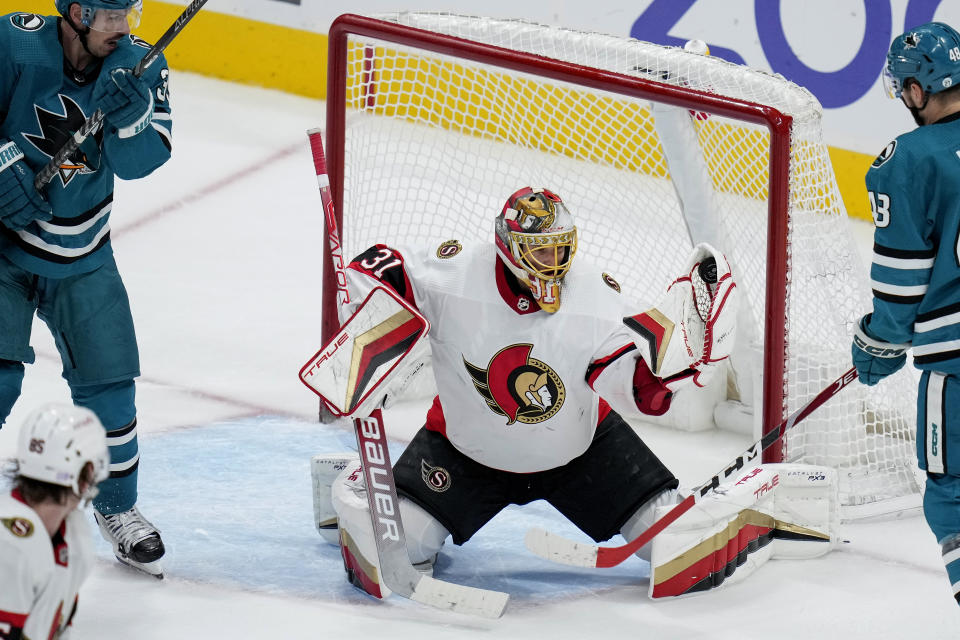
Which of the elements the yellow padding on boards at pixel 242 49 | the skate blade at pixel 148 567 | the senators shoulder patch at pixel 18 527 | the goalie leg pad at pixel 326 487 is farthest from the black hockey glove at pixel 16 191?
the yellow padding on boards at pixel 242 49

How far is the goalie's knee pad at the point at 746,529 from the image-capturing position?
11.3 feet

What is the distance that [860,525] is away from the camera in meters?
3.90

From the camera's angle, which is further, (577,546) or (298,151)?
(298,151)

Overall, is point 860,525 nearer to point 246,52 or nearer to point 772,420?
point 772,420

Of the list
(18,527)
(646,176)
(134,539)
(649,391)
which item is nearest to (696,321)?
(649,391)

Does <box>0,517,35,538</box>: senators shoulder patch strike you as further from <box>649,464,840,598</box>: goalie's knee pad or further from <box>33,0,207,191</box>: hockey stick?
<box>649,464,840,598</box>: goalie's knee pad

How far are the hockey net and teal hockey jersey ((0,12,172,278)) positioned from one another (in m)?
1.05

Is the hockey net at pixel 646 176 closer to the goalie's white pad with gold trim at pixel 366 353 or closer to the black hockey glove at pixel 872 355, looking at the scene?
the black hockey glove at pixel 872 355

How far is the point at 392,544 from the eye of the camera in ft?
11.3

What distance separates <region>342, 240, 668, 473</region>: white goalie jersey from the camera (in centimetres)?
338

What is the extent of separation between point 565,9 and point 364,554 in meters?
3.26

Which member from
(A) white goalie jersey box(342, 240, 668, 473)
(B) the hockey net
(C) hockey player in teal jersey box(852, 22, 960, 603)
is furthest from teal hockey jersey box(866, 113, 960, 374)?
(B) the hockey net

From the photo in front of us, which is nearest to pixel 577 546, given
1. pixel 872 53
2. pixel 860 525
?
pixel 860 525

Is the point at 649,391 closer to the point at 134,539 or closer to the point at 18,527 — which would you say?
the point at 134,539
